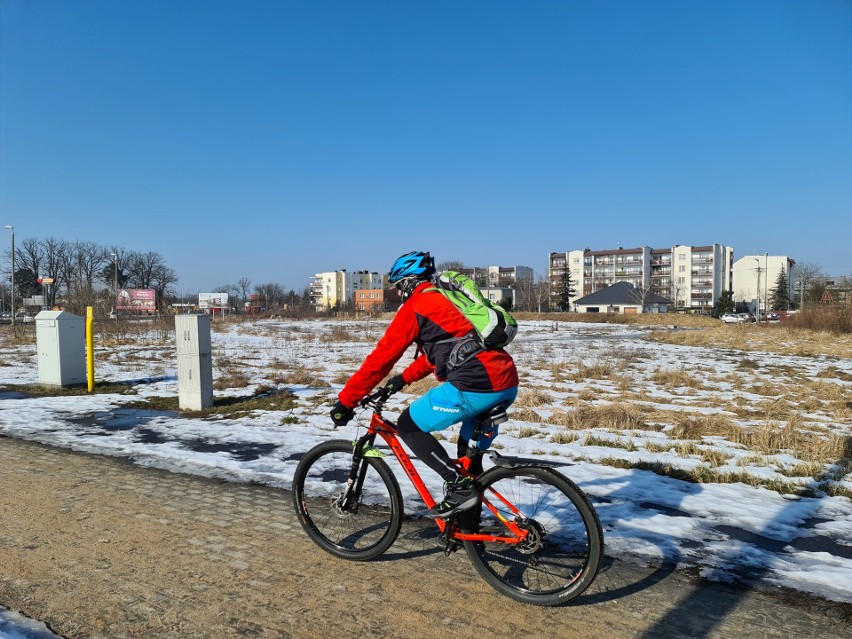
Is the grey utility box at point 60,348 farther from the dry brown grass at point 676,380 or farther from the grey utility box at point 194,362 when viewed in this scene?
the dry brown grass at point 676,380

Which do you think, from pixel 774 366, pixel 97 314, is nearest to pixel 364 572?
pixel 774 366

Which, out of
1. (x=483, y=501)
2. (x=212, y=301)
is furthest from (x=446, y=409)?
(x=212, y=301)

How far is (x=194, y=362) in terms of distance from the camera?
29.7 ft

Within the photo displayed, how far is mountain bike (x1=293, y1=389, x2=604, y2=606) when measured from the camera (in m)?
3.00

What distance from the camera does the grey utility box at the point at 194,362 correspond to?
29.7ft

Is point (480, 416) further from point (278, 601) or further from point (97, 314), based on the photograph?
point (97, 314)

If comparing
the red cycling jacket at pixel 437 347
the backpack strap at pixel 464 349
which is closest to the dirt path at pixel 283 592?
the red cycling jacket at pixel 437 347

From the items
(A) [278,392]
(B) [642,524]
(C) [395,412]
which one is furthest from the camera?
(A) [278,392]

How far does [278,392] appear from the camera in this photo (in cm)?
1105

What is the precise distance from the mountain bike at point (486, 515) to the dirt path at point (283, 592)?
5.7 inches

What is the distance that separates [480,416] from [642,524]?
1910mm

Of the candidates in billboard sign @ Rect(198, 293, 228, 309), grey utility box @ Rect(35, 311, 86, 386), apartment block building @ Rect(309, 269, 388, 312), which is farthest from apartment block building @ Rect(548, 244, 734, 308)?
grey utility box @ Rect(35, 311, 86, 386)

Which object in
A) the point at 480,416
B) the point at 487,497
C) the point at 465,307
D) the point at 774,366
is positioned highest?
the point at 465,307

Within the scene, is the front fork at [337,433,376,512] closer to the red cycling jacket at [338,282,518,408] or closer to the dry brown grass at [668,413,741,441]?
the red cycling jacket at [338,282,518,408]
